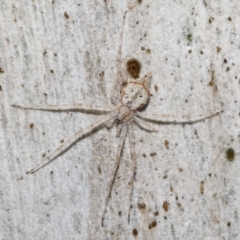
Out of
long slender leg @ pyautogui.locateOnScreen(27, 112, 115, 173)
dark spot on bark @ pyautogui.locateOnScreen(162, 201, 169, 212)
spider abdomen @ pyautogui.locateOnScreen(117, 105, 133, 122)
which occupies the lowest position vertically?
dark spot on bark @ pyautogui.locateOnScreen(162, 201, 169, 212)

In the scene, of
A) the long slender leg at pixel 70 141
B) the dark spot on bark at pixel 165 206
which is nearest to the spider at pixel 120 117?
the long slender leg at pixel 70 141

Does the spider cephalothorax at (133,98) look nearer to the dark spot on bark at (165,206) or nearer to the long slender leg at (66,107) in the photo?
the long slender leg at (66,107)

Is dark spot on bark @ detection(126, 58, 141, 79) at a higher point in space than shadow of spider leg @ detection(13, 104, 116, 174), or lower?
higher

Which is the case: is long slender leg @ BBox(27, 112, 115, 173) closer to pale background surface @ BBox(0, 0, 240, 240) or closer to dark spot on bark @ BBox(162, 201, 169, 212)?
pale background surface @ BBox(0, 0, 240, 240)

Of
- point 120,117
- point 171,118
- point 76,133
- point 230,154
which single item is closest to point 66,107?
point 76,133

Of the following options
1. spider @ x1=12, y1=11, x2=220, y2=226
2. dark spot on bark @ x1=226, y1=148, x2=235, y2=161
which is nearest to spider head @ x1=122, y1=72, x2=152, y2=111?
spider @ x1=12, y1=11, x2=220, y2=226

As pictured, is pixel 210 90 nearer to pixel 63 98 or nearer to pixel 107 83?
pixel 107 83
